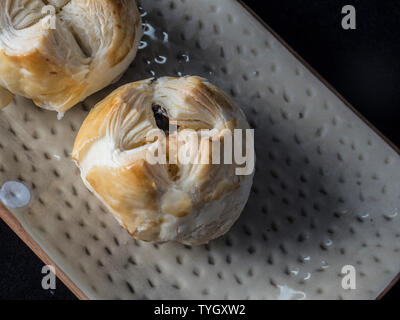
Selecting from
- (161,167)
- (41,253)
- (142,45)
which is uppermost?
(142,45)

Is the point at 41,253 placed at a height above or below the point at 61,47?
below

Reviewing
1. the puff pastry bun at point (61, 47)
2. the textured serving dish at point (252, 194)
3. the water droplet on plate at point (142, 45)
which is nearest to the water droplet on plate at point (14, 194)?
the textured serving dish at point (252, 194)

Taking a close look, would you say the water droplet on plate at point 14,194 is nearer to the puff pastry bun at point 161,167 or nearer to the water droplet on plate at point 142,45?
the puff pastry bun at point 161,167

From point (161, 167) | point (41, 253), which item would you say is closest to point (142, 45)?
point (161, 167)

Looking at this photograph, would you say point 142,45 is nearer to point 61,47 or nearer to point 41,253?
point 61,47

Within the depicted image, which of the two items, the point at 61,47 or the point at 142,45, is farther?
the point at 142,45
